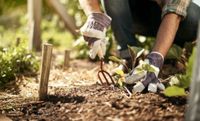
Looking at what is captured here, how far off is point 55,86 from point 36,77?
38 centimetres

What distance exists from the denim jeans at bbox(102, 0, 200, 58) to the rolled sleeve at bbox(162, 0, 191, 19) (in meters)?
0.22

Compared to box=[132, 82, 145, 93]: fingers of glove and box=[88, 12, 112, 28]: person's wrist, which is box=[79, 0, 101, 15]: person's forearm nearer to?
box=[88, 12, 112, 28]: person's wrist

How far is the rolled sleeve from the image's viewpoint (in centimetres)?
221

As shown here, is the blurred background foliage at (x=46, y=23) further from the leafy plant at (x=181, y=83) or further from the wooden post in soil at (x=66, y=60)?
the leafy plant at (x=181, y=83)

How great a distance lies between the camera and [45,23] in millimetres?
5621

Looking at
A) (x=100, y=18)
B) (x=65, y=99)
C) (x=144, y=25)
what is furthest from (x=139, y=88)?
(x=144, y=25)

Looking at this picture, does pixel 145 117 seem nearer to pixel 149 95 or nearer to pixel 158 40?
pixel 149 95

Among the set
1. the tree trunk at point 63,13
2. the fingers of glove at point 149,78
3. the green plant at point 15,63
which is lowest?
the fingers of glove at point 149,78

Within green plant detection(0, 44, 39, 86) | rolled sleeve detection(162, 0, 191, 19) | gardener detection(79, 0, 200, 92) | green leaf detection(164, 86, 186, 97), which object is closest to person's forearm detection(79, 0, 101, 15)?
gardener detection(79, 0, 200, 92)

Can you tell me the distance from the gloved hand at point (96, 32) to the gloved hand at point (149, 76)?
0.80 ft

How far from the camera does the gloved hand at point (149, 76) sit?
1986 millimetres

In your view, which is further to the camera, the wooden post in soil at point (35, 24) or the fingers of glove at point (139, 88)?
the wooden post in soil at point (35, 24)

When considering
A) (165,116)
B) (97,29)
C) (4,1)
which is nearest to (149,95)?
(165,116)

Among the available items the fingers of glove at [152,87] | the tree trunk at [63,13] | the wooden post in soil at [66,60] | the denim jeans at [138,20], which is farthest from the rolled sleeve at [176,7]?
the tree trunk at [63,13]
